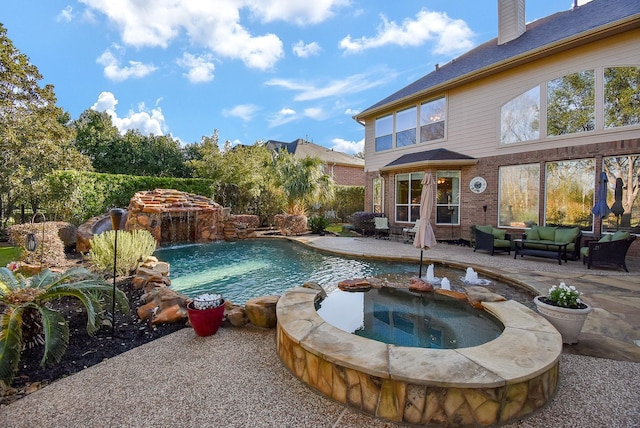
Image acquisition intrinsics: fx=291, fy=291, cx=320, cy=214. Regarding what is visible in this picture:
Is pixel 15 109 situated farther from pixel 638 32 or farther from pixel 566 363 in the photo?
pixel 638 32

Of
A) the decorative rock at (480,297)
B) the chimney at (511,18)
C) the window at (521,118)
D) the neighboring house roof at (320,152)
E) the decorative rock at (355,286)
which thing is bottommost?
the decorative rock at (355,286)

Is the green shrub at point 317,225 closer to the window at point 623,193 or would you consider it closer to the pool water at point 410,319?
the pool water at point 410,319

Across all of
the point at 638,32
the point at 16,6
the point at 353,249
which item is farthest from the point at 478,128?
the point at 16,6

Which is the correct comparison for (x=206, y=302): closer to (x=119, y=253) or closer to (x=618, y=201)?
(x=119, y=253)

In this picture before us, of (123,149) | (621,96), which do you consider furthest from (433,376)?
(123,149)

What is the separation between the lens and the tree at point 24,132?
424 inches

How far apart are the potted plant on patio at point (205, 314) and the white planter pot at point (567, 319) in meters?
4.04

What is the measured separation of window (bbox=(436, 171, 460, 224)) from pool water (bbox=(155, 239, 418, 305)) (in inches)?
184

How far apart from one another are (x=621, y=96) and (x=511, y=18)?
550 cm

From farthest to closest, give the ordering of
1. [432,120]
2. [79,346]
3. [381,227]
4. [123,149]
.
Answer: [123,149] → [381,227] → [432,120] → [79,346]

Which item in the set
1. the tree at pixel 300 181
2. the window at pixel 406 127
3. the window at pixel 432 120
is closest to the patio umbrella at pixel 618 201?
the window at pixel 432 120

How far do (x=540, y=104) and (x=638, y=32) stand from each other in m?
2.49

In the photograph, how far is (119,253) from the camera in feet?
19.8

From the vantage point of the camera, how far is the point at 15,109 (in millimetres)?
11469
